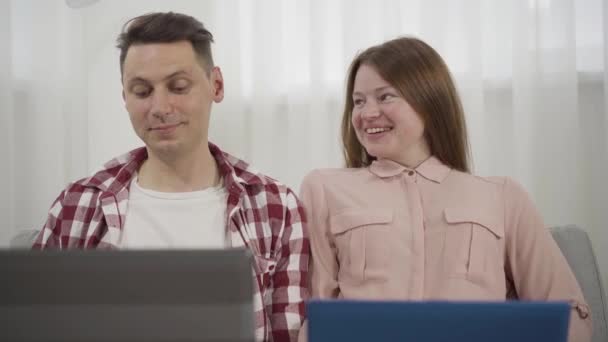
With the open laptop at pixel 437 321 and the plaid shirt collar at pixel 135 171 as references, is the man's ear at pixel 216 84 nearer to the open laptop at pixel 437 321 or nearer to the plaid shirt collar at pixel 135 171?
the plaid shirt collar at pixel 135 171

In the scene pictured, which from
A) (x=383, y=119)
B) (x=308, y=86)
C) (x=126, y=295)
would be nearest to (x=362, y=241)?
(x=383, y=119)

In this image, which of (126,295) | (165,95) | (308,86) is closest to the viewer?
(126,295)

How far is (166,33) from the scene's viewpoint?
1386 mm

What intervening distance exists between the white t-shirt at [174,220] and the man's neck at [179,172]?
0.02m

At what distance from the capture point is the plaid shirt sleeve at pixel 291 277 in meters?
1.34

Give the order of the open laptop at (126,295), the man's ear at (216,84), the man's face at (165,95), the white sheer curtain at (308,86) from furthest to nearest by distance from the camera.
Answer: the white sheer curtain at (308,86), the man's ear at (216,84), the man's face at (165,95), the open laptop at (126,295)

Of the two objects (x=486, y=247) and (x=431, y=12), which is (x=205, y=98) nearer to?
(x=486, y=247)

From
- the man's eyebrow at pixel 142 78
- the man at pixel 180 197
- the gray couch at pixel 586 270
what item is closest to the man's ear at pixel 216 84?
the man at pixel 180 197

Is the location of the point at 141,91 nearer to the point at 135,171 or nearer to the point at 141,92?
the point at 141,92

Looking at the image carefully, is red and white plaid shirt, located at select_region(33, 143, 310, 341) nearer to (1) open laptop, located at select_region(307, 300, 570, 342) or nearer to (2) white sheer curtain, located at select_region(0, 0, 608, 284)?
(2) white sheer curtain, located at select_region(0, 0, 608, 284)

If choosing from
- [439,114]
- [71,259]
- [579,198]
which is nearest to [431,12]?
[439,114]

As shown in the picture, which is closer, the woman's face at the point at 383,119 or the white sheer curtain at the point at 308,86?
the woman's face at the point at 383,119

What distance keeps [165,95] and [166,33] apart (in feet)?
0.48

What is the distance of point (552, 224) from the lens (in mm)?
1908
